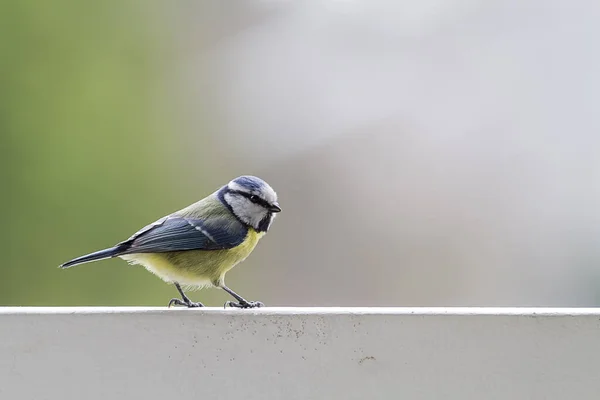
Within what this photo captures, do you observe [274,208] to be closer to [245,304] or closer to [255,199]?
[255,199]

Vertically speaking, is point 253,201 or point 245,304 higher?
point 253,201

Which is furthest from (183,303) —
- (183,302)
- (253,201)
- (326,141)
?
(326,141)

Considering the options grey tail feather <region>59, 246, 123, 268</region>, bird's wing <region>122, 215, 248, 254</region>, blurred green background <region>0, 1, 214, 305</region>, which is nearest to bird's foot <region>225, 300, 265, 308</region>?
bird's wing <region>122, 215, 248, 254</region>

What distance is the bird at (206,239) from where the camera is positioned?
1104mm

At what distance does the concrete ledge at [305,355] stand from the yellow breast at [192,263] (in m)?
0.29

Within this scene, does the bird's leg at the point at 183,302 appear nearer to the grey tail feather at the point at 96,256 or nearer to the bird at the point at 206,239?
the bird at the point at 206,239

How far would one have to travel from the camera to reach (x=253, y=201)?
1188 millimetres

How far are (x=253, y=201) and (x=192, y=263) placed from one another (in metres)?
0.16

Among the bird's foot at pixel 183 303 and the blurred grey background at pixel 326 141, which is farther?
the blurred grey background at pixel 326 141

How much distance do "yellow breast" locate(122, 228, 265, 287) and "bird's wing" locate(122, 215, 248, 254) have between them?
16 mm

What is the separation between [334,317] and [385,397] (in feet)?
0.39

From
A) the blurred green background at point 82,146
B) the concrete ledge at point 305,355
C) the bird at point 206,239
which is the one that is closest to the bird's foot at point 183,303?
the bird at point 206,239

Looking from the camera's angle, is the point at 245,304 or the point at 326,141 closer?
the point at 245,304

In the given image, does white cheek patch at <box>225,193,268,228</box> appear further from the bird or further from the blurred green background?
the blurred green background
